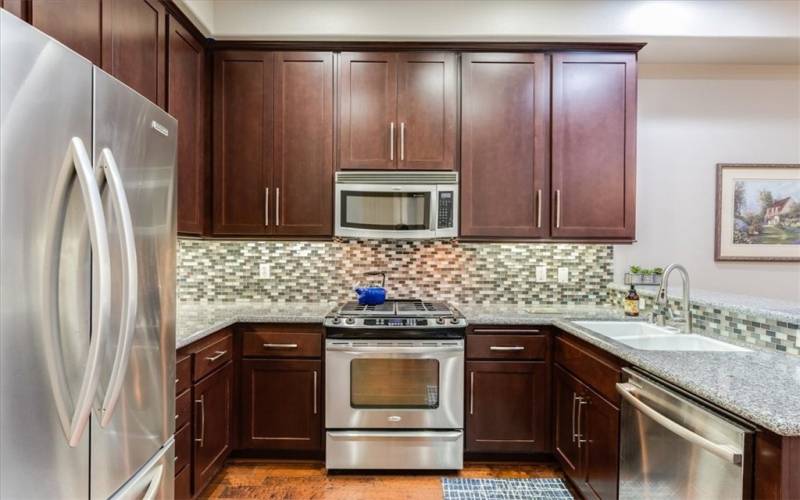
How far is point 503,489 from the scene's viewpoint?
2.33 meters

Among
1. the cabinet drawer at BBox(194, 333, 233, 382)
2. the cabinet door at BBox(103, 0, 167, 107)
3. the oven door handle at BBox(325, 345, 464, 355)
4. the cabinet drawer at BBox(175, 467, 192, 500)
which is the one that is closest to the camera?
the cabinet door at BBox(103, 0, 167, 107)

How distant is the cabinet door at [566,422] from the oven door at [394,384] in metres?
0.56

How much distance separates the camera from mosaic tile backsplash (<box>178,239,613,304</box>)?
3.09 metres

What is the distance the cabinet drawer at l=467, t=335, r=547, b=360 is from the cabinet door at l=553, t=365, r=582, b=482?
0.15 metres

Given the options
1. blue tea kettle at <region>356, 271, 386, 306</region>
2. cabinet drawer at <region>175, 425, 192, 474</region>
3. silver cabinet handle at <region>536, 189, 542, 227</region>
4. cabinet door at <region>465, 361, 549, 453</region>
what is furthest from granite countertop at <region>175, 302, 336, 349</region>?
silver cabinet handle at <region>536, 189, 542, 227</region>

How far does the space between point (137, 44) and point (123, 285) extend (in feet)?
4.91

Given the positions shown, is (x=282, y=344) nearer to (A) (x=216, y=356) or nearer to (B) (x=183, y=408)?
(A) (x=216, y=356)

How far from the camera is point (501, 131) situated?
9.19ft

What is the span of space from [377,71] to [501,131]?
35.8 inches

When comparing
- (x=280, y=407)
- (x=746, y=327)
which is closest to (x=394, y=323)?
(x=280, y=407)

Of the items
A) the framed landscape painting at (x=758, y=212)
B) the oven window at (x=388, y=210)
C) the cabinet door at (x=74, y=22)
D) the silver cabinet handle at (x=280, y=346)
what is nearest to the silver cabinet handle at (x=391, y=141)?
the oven window at (x=388, y=210)

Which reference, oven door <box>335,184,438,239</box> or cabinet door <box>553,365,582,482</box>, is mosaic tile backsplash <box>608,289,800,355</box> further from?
oven door <box>335,184,438,239</box>

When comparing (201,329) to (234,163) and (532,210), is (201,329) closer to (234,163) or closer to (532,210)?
(234,163)

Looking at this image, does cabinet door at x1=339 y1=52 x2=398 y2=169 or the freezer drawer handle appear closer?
the freezer drawer handle
